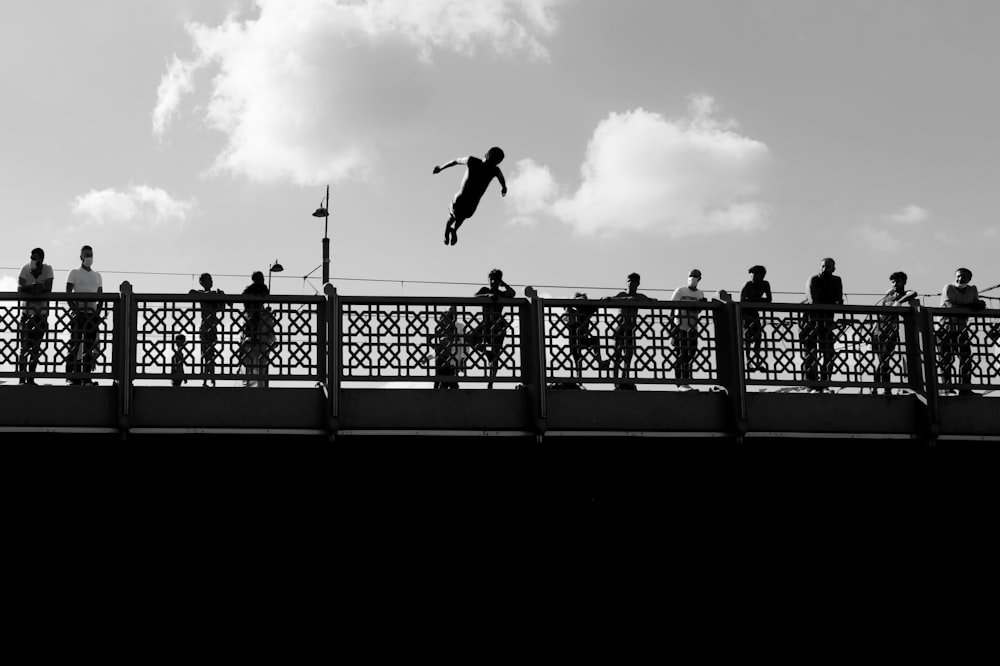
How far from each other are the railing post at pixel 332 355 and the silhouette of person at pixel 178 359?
129 cm

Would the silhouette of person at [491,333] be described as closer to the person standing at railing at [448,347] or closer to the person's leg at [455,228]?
the person standing at railing at [448,347]

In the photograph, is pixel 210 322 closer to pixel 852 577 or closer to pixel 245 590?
pixel 245 590

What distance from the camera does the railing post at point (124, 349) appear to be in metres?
11.1

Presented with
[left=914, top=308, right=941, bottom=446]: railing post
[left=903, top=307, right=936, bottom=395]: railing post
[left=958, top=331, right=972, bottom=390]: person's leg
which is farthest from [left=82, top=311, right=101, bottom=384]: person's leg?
[left=958, top=331, right=972, bottom=390]: person's leg

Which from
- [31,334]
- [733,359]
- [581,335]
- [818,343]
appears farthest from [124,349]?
[818,343]

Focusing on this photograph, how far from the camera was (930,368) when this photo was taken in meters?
12.4

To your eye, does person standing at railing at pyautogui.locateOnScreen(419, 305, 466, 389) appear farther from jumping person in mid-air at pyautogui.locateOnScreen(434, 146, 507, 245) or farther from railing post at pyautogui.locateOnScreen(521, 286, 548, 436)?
jumping person in mid-air at pyautogui.locateOnScreen(434, 146, 507, 245)

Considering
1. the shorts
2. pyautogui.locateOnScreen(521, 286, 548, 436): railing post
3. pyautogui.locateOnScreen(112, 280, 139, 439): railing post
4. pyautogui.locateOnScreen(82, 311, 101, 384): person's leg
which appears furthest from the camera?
the shorts

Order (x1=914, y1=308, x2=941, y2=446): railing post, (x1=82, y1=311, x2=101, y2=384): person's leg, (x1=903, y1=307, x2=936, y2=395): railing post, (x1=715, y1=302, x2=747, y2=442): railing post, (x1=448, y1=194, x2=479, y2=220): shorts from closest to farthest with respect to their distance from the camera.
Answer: (x1=82, y1=311, x2=101, y2=384): person's leg
(x1=715, y1=302, x2=747, y2=442): railing post
(x1=914, y1=308, x2=941, y2=446): railing post
(x1=903, y1=307, x2=936, y2=395): railing post
(x1=448, y1=194, x2=479, y2=220): shorts

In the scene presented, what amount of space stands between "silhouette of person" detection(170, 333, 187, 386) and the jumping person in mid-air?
392cm

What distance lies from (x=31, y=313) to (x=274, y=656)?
3975 mm

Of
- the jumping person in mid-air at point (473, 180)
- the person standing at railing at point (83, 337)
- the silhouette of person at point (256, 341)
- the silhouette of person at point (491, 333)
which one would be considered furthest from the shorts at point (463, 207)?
the person standing at railing at point (83, 337)

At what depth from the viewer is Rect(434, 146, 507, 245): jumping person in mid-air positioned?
544 inches

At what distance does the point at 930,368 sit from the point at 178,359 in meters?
7.49
